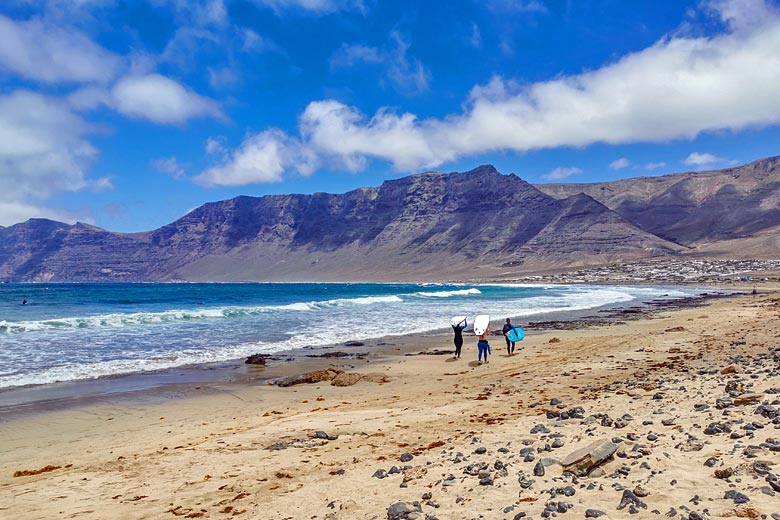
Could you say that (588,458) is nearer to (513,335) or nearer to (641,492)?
(641,492)

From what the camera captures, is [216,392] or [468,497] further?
[216,392]

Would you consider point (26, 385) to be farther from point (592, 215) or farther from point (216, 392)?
point (592, 215)

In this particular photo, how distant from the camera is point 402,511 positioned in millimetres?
5262

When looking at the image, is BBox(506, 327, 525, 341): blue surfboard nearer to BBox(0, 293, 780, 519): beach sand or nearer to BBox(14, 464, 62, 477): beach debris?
BBox(0, 293, 780, 519): beach sand

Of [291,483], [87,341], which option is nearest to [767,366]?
[291,483]

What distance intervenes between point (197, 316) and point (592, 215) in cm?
17407

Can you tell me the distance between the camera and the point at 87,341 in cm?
2444

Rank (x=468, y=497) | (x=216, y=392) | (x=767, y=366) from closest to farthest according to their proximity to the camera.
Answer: (x=468, y=497) < (x=767, y=366) < (x=216, y=392)

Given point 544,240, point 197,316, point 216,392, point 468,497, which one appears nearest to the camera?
point 468,497

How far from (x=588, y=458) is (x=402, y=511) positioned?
7.25 feet

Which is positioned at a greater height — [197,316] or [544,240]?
[544,240]

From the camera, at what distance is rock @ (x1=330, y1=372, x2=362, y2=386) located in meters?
14.4

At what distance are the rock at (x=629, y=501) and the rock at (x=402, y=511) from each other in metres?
1.94

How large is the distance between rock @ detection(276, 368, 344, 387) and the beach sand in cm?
103
